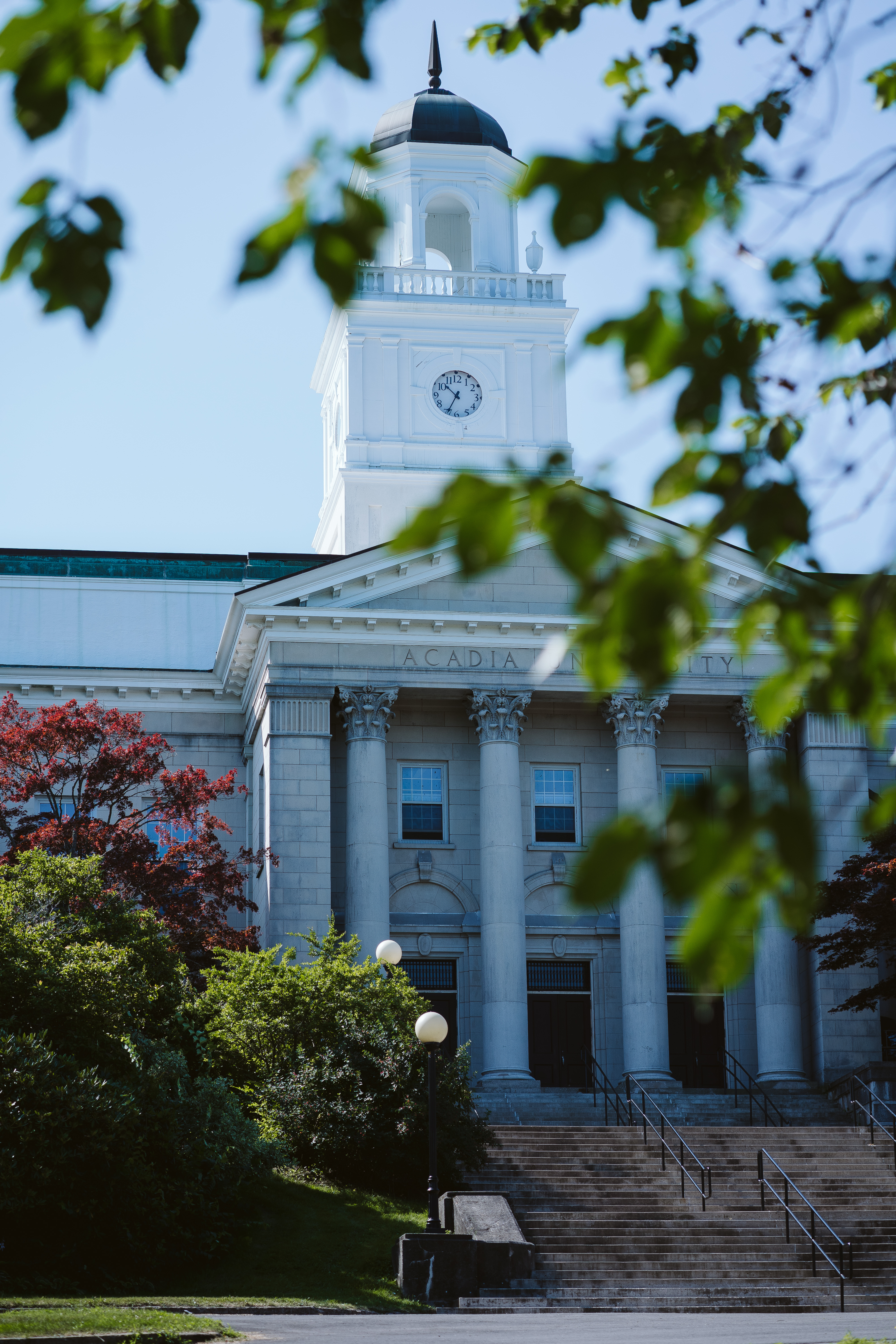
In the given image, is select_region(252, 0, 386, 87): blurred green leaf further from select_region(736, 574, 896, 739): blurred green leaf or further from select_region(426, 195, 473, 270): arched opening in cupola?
select_region(426, 195, 473, 270): arched opening in cupola

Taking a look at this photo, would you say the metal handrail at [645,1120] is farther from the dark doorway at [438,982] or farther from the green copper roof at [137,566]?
the green copper roof at [137,566]

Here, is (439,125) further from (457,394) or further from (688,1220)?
(688,1220)

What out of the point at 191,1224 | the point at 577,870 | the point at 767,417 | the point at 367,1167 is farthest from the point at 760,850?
the point at 367,1167

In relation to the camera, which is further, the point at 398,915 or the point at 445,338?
the point at 445,338

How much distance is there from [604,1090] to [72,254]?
35881mm

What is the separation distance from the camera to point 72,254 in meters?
5.50

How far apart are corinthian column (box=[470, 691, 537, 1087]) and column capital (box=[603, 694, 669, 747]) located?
7.26 feet

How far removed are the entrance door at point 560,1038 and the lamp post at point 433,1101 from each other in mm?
17649

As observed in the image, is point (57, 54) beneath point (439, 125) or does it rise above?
beneath

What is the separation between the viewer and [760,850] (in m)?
4.59

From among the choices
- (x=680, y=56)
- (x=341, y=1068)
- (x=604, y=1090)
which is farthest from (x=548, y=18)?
(x=604, y=1090)

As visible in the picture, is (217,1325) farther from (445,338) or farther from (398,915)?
(445,338)

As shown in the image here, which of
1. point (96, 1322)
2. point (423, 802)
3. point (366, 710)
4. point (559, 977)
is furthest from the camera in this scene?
point (423, 802)

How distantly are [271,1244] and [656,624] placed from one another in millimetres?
22319
